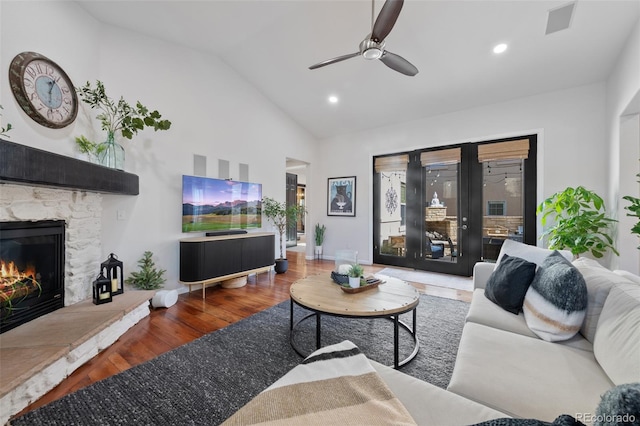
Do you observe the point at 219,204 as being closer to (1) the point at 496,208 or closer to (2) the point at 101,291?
(2) the point at 101,291

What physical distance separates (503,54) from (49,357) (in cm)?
521

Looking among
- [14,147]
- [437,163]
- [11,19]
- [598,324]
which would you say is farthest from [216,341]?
[437,163]

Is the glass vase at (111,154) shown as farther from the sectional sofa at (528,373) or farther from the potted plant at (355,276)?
the sectional sofa at (528,373)

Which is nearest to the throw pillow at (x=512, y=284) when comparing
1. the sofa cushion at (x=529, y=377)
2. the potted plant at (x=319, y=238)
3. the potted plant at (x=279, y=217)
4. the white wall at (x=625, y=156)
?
the sofa cushion at (x=529, y=377)

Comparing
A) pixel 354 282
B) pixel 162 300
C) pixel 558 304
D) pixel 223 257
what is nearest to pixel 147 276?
pixel 162 300

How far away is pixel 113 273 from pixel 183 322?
0.93 metres

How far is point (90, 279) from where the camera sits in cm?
273

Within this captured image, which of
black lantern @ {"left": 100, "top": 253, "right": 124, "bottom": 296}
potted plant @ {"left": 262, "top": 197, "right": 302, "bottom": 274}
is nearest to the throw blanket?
black lantern @ {"left": 100, "top": 253, "right": 124, "bottom": 296}

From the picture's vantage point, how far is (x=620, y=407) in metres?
0.48

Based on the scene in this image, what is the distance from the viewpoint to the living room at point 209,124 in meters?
2.45

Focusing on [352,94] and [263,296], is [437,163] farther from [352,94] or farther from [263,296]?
[263,296]

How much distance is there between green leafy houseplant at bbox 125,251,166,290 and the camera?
3.09m

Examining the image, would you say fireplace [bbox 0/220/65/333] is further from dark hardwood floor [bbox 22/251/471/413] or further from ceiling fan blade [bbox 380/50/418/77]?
ceiling fan blade [bbox 380/50/418/77]

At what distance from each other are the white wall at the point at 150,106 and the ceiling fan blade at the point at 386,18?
283cm
